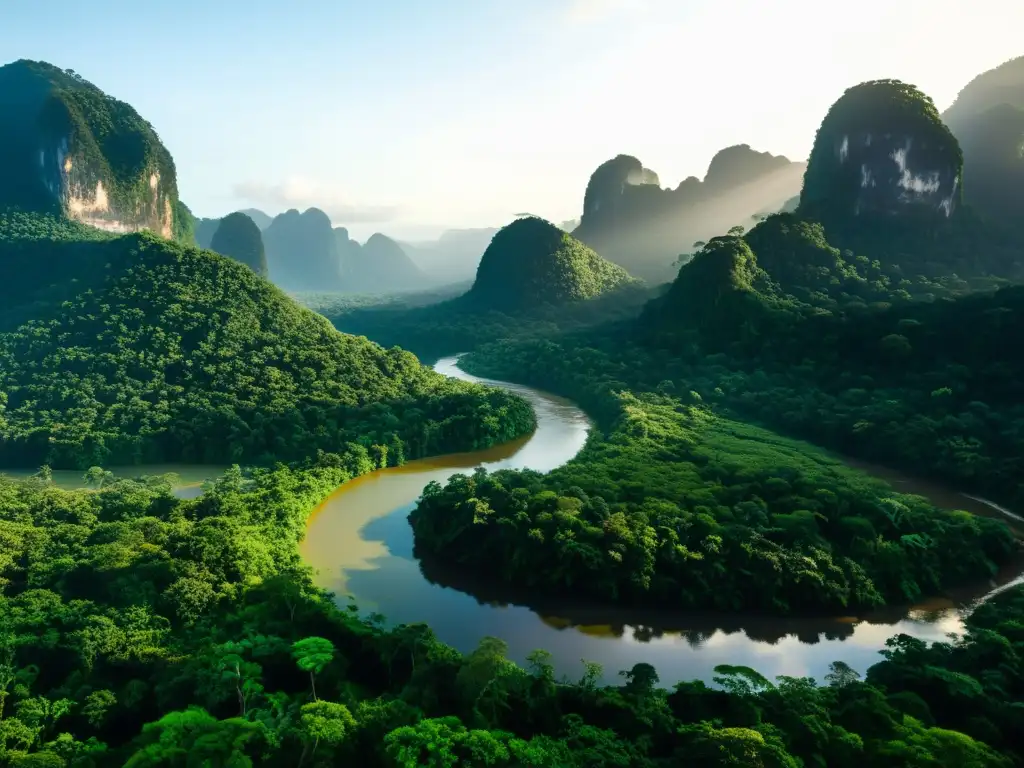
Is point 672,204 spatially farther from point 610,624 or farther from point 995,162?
point 610,624

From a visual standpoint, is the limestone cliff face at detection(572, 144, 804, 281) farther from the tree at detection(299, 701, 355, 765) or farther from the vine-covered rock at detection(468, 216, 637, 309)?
the tree at detection(299, 701, 355, 765)

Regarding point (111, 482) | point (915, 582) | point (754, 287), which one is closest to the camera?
point (915, 582)

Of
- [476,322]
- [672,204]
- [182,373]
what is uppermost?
[672,204]

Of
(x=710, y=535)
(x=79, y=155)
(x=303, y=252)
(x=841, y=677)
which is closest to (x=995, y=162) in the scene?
(x=710, y=535)

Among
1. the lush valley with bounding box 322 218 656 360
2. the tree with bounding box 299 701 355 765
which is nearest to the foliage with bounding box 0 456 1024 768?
the tree with bounding box 299 701 355 765

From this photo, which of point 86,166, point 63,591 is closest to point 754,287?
point 63,591

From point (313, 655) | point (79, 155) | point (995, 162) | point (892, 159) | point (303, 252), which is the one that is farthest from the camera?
point (303, 252)

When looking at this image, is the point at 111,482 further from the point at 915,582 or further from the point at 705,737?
the point at 915,582
